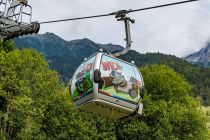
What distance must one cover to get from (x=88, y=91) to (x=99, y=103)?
1.46 feet

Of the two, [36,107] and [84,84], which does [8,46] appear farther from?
[84,84]

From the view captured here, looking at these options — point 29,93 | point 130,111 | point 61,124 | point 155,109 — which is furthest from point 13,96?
point 130,111

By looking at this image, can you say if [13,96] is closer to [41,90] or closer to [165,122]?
[41,90]

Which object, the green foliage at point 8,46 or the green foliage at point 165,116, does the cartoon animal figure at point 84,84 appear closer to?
the green foliage at point 165,116

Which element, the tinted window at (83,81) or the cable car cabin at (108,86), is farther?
the tinted window at (83,81)

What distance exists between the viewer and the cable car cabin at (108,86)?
1318 centimetres

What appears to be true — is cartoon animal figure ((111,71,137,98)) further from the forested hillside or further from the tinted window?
the forested hillside

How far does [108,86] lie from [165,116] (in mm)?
50316

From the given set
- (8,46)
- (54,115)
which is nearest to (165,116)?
(54,115)

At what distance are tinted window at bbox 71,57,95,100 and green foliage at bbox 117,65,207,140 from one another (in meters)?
47.5

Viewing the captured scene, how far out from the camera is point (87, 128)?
59.8 meters

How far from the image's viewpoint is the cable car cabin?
519 inches

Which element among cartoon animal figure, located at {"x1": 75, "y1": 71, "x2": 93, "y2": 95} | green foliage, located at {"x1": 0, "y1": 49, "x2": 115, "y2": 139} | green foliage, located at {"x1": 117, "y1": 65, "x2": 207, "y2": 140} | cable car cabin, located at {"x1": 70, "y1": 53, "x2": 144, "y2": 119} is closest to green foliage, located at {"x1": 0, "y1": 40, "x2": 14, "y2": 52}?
green foliage, located at {"x1": 0, "y1": 49, "x2": 115, "y2": 139}

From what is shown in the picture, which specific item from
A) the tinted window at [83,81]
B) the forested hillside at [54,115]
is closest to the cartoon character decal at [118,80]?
the tinted window at [83,81]
